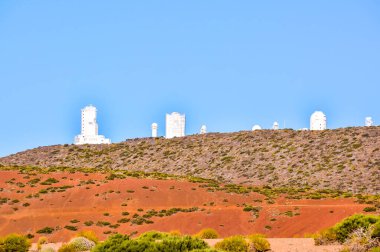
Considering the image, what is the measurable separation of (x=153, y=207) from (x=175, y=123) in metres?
106

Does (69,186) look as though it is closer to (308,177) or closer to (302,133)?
(308,177)

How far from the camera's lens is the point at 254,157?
83.9 m

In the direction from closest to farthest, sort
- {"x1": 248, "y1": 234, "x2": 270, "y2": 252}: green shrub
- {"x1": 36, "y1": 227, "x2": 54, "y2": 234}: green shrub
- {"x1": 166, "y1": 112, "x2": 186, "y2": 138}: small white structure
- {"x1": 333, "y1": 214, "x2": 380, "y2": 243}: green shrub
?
{"x1": 248, "y1": 234, "x2": 270, "y2": 252}: green shrub, {"x1": 333, "y1": 214, "x2": 380, "y2": 243}: green shrub, {"x1": 36, "y1": 227, "x2": 54, "y2": 234}: green shrub, {"x1": 166, "y1": 112, "x2": 186, "y2": 138}: small white structure

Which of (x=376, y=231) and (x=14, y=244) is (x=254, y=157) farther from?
(x=376, y=231)

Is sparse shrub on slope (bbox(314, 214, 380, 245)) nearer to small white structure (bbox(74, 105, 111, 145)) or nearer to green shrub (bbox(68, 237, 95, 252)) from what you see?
green shrub (bbox(68, 237, 95, 252))

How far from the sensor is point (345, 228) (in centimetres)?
2430

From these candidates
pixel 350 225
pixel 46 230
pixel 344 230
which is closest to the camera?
pixel 344 230

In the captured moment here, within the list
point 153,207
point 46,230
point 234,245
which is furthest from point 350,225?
point 153,207

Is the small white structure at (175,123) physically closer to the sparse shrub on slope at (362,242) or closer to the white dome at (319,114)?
the white dome at (319,114)

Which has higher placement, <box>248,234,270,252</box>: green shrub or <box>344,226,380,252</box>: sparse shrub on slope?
<box>344,226,380,252</box>: sparse shrub on slope

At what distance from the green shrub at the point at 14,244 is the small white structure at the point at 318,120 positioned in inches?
4860

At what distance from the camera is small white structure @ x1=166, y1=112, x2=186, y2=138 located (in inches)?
6225

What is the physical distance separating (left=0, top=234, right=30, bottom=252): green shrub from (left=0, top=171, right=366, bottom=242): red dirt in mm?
13486

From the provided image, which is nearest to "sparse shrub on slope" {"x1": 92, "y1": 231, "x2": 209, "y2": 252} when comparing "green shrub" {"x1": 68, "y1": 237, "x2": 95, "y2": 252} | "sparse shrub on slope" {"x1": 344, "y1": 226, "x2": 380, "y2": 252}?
"sparse shrub on slope" {"x1": 344, "y1": 226, "x2": 380, "y2": 252}
